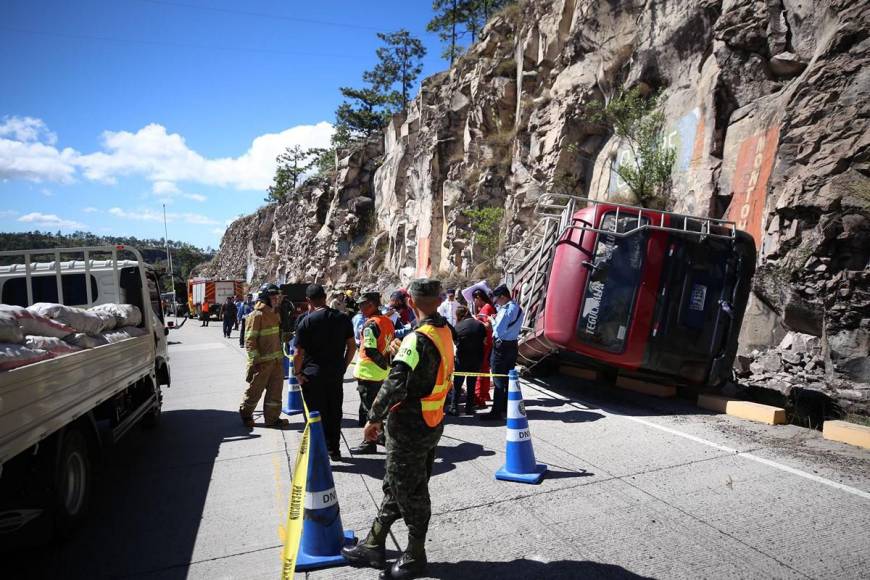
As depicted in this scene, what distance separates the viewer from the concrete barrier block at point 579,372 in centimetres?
912

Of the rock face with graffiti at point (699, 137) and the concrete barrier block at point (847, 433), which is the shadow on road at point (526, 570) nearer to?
the concrete barrier block at point (847, 433)

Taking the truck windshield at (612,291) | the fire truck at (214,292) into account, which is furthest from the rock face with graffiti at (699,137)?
the fire truck at (214,292)

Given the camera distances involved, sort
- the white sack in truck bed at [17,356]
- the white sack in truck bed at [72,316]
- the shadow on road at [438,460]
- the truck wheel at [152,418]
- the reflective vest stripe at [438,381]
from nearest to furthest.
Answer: the white sack in truck bed at [17,356]
the reflective vest stripe at [438,381]
the white sack in truck bed at [72,316]
the shadow on road at [438,460]
the truck wheel at [152,418]

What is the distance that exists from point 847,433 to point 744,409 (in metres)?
1.18

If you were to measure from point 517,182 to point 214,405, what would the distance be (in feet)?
52.9

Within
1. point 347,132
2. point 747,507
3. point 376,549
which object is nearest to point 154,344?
point 376,549

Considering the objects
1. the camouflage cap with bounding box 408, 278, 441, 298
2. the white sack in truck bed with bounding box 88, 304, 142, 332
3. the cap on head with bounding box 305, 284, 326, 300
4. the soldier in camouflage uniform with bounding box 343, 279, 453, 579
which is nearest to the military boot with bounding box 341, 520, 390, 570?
the soldier in camouflage uniform with bounding box 343, 279, 453, 579

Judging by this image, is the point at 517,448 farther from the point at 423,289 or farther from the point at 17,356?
the point at 17,356

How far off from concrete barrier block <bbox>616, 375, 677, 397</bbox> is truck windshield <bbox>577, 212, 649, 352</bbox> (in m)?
1.40

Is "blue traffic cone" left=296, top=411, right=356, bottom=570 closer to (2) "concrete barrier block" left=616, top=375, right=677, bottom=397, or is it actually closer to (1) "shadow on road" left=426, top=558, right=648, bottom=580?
(1) "shadow on road" left=426, top=558, right=648, bottom=580

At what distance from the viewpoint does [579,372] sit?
938cm

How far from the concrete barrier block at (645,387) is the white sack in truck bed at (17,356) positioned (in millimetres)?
7579

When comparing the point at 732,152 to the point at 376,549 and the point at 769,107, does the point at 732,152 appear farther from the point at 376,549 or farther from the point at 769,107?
the point at 376,549

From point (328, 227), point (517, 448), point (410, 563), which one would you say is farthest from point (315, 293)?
point (328, 227)
